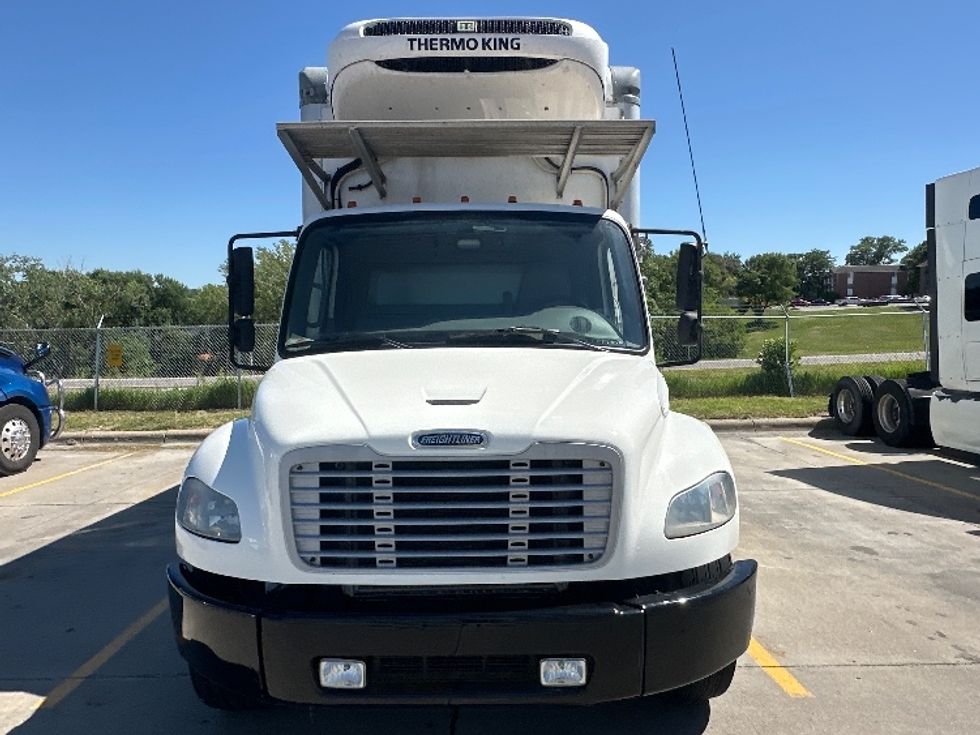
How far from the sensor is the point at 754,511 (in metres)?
7.75

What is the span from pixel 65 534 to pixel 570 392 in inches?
235

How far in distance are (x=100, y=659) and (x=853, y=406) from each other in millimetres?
11365

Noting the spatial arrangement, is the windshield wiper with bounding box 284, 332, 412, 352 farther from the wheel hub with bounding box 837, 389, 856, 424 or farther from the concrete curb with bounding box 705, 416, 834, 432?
the concrete curb with bounding box 705, 416, 834, 432

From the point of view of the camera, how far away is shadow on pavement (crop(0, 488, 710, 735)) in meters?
3.68

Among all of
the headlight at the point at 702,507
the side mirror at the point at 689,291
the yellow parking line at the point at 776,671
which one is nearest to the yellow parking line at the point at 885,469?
the yellow parking line at the point at 776,671

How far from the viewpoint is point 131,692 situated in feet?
13.4

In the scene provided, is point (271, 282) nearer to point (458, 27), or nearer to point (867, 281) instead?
point (458, 27)

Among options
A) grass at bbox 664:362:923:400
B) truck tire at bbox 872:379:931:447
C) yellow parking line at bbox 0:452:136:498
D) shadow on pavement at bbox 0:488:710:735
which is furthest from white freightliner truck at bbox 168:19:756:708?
grass at bbox 664:362:923:400

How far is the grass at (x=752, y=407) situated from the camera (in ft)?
46.8

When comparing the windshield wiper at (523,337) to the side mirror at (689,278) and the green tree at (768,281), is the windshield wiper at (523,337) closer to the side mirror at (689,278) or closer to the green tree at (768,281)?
the side mirror at (689,278)

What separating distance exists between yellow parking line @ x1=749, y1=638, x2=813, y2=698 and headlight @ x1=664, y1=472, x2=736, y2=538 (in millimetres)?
1220

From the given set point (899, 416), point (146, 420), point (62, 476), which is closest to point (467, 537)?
point (62, 476)

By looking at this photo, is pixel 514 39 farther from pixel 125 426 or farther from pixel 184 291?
pixel 184 291

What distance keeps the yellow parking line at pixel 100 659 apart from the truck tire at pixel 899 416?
983cm
